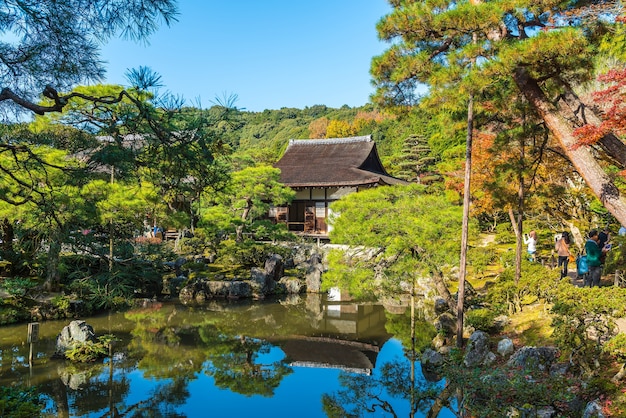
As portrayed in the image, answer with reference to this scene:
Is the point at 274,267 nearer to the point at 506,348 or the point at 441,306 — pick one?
the point at 441,306

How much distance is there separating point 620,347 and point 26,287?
1070cm

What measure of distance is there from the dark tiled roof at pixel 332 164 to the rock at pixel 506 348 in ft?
36.5

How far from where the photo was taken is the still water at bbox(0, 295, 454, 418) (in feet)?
18.6

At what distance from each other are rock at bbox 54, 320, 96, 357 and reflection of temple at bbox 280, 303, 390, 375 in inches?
137

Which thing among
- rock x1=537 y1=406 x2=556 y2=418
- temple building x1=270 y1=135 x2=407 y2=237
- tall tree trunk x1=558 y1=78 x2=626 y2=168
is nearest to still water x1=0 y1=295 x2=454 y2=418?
rock x1=537 y1=406 x2=556 y2=418

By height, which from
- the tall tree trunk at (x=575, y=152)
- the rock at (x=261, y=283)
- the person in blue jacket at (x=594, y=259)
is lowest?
the rock at (x=261, y=283)

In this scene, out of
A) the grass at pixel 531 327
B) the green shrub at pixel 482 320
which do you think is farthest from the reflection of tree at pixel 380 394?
the grass at pixel 531 327

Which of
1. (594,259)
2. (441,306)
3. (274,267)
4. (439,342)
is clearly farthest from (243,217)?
(594,259)

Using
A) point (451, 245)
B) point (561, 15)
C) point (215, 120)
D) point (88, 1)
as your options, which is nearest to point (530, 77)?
point (561, 15)

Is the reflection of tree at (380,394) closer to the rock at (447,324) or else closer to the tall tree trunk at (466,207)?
the tall tree trunk at (466,207)

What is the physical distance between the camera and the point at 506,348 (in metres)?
6.05

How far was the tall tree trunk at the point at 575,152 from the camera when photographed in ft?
17.6

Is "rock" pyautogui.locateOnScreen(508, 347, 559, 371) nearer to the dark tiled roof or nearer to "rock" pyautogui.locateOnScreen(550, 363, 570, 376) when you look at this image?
"rock" pyautogui.locateOnScreen(550, 363, 570, 376)

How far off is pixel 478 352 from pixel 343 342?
307 centimetres
